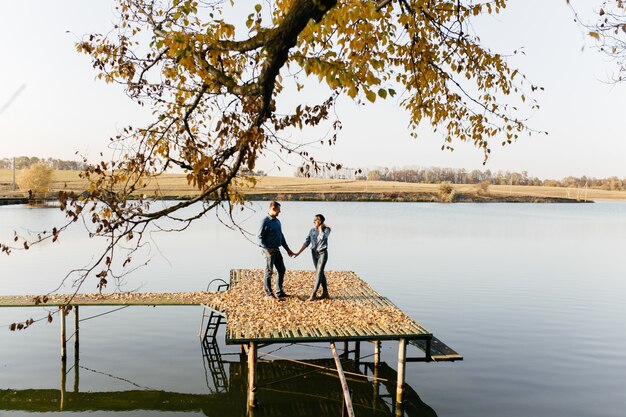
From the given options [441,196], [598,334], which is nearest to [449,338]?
[598,334]

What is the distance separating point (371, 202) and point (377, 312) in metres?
92.9

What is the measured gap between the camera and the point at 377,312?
12609 millimetres

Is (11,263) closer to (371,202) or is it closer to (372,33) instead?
(372,33)

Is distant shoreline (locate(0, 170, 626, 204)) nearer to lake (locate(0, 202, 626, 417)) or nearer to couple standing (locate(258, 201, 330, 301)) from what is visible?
lake (locate(0, 202, 626, 417))

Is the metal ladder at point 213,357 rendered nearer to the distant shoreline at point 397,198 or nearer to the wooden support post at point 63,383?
the wooden support post at point 63,383

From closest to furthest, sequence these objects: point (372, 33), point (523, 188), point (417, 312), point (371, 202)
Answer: point (372, 33), point (417, 312), point (371, 202), point (523, 188)

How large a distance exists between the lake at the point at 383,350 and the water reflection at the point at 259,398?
0.04 meters

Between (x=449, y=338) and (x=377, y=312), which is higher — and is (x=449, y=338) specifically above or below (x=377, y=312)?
below

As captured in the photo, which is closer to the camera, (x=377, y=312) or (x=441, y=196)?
(x=377, y=312)

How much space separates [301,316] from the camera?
1216 cm

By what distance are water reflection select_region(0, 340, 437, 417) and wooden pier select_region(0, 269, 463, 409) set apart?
0.68 m

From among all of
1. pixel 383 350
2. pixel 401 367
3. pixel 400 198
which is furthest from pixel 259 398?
pixel 400 198

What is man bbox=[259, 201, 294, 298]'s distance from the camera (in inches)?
527

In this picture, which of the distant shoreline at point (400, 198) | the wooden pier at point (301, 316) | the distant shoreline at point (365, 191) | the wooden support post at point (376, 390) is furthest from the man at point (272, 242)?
the distant shoreline at point (400, 198)
